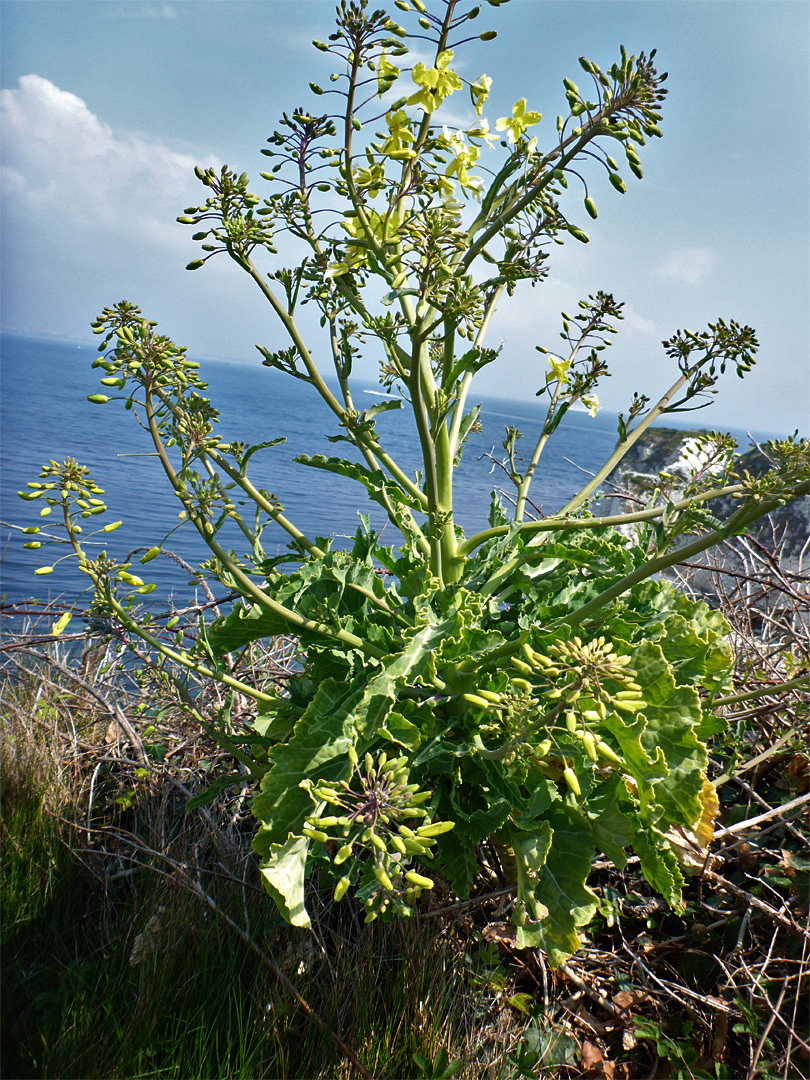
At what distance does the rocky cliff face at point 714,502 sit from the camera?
3328 millimetres

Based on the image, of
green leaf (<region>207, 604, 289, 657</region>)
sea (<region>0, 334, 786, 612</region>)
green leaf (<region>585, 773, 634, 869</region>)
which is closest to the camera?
green leaf (<region>585, 773, 634, 869</region>)

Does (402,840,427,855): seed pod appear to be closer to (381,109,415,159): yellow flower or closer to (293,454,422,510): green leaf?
(293,454,422,510): green leaf

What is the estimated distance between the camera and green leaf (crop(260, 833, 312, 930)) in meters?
1.45

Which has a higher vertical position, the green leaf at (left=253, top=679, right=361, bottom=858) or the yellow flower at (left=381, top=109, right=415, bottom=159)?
the yellow flower at (left=381, top=109, right=415, bottom=159)

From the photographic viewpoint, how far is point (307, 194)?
1.72m

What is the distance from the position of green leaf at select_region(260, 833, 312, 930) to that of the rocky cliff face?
4.05 ft

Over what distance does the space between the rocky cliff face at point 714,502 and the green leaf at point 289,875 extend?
124 centimetres

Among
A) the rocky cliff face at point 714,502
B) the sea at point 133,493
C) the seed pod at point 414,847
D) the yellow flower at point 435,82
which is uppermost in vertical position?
the yellow flower at point 435,82

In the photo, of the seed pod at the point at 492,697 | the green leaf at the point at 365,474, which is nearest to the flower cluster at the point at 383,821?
the seed pod at the point at 492,697

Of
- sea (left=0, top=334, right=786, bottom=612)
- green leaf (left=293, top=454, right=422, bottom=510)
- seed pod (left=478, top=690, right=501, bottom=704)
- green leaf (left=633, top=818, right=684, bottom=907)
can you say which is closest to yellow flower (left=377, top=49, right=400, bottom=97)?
sea (left=0, top=334, right=786, bottom=612)

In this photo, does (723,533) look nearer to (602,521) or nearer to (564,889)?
(602,521)

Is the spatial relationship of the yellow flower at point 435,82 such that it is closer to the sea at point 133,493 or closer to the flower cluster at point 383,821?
the sea at point 133,493

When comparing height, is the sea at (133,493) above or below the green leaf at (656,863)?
below

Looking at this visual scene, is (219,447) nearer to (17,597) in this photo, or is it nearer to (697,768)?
(697,768)
